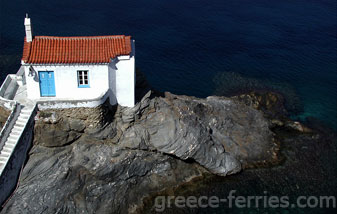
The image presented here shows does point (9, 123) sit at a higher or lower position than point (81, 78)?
lower

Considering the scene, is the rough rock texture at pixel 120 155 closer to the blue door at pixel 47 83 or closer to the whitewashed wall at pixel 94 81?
the whitewashed wall at pixel 94 81

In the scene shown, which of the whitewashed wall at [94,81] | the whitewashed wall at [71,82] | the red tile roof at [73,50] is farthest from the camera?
the whitewashed wall at [94,81]

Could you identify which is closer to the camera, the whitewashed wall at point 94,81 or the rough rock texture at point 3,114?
the rough rock texture at point 3,114

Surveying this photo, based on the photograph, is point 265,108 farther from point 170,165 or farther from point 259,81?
point 170,165

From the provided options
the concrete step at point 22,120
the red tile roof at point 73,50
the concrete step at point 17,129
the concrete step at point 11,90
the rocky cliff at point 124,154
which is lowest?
the rocky cliff at point 124,154

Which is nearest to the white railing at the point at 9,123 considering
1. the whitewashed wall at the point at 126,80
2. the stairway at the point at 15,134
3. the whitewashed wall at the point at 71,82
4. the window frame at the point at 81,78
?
the stairway at the point at 15,134

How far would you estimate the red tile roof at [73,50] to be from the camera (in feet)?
112

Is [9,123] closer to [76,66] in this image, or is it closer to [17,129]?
[17,129]

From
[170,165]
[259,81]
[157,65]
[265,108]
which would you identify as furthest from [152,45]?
[170,165]

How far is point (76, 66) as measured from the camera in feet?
115

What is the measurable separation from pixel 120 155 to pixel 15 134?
10576 mm

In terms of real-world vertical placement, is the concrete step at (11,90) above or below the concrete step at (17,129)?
above

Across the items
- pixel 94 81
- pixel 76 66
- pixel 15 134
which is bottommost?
pixel 15 134

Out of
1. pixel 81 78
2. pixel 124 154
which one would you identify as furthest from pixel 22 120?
pixel 124 154
